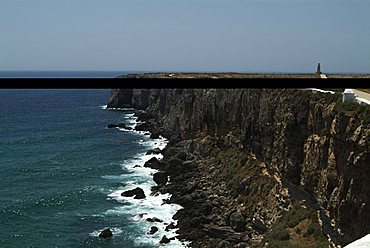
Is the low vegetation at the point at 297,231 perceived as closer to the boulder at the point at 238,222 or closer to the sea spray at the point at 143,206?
the boulder at the point at 238,222

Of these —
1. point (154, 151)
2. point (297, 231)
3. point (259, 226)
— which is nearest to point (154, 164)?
point (154, 151)

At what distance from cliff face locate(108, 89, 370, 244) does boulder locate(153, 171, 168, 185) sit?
5.97 m

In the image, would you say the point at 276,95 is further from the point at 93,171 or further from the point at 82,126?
the point at 82,126

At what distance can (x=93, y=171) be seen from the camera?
4016cm

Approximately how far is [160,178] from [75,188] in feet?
21.6

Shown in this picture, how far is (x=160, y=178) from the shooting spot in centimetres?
3694

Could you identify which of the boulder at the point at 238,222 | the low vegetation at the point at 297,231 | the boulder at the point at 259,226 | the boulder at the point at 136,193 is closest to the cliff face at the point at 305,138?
the low vegetation at the point at 297,231

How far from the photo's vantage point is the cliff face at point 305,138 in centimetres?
1820

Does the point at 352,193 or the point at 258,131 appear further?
the point at 258,131

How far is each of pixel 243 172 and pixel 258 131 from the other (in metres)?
3.07

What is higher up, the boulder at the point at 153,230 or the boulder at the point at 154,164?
the boulder at the point at 154,164

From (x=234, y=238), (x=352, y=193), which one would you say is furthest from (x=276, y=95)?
(x=352, y=193)

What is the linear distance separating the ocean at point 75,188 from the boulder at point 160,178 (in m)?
0.65

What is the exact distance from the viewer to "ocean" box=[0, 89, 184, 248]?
2691cm
